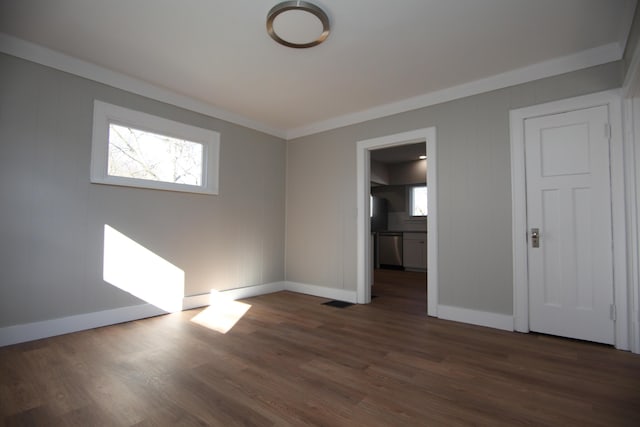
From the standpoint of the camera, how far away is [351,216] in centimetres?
433

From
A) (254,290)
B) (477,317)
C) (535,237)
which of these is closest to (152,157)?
(254,290)

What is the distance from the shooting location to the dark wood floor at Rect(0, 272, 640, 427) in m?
1.63

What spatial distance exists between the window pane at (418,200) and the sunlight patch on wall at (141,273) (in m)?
6.11

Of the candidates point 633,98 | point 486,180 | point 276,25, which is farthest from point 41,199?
point 633,98

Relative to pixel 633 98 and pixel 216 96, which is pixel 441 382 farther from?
pixel 216 96

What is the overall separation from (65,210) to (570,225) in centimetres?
470

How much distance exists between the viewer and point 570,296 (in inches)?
110

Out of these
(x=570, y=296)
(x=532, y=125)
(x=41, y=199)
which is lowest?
(x=570, y=296)

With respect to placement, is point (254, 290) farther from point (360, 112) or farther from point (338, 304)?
point (360, 112)

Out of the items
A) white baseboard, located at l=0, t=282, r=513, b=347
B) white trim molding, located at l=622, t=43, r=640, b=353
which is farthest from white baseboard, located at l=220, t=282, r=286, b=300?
white trim molding, located at l=622, t=43, r=640, b=353

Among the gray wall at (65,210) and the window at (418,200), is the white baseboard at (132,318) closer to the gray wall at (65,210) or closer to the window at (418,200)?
the gray wall at (65,210)

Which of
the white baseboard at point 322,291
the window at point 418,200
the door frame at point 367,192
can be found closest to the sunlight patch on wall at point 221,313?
the white baseboard at point 322,291

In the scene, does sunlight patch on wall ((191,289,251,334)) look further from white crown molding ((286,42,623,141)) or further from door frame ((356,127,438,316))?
white crown molding ((286,42,623,141))

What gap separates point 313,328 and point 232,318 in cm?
96
